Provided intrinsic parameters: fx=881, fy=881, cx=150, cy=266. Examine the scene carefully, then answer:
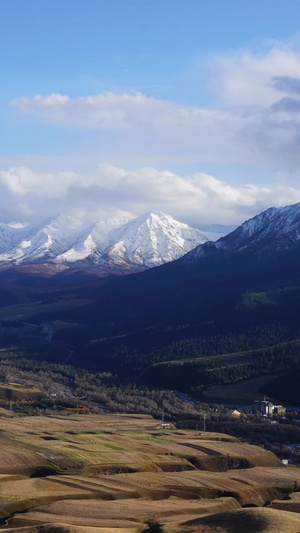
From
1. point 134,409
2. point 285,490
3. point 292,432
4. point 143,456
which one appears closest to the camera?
point 285,490

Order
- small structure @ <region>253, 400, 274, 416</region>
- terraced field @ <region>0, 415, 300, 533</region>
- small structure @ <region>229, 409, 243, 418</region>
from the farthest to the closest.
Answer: small structure @ <region>253, 400, 274, 416</region> → small structure @ <region>229, 409, 243, 418</region> → terraced field @ <region>0, 415, 300, 533</region>

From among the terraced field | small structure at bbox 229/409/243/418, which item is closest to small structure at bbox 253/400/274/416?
small structure at bbox 229/409/243/418

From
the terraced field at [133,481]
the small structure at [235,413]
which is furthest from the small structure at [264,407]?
the terraced field at [133,481]

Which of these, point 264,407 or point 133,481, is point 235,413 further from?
point 133,481

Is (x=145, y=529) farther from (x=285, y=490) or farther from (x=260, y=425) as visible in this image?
(x=260, y=425)

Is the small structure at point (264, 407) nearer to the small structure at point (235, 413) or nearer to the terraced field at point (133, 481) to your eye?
the small structure at point (235, 413)

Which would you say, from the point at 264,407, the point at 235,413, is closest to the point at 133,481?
the point at 235,413

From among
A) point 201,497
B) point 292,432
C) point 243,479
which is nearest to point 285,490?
point 243,479

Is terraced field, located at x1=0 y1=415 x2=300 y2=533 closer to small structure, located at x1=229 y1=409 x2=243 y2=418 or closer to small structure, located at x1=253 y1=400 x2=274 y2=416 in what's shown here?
small structure, located at x1=229 y1=409 x2=243 y2=418
